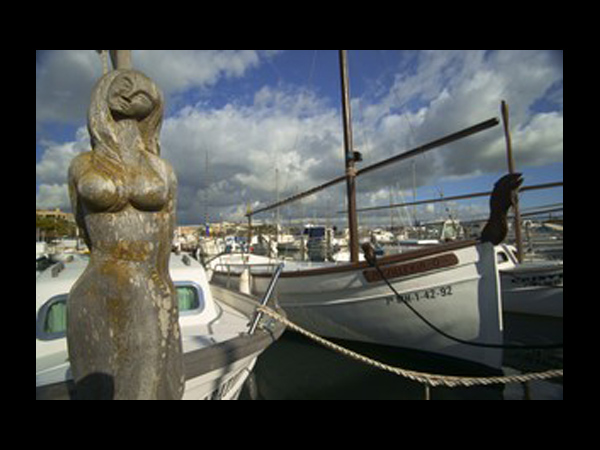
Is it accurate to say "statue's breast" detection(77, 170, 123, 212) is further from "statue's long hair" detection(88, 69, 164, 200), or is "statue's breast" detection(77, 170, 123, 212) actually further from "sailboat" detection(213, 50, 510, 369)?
"sailboat" detection(213, 50, 510, 369)

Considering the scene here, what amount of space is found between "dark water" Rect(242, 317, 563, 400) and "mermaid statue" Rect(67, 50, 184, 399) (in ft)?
14.1

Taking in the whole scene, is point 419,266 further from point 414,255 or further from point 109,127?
point 109,127

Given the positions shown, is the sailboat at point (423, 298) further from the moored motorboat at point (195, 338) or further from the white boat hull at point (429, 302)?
the moored motorboat at point (195, 338)

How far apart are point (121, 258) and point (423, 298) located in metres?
5.47

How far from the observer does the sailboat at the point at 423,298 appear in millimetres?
5461

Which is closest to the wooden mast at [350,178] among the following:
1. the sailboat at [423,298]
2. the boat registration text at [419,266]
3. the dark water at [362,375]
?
the sailboat at [423,298]

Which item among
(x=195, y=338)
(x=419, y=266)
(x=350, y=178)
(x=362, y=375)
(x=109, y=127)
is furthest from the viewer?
(x=350, y=178)

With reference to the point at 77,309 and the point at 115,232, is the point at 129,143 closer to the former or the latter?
the point at 115,232

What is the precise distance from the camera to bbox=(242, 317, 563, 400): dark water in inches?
203

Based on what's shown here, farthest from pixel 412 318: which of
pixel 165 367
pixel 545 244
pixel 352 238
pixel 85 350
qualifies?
pixel 545 244

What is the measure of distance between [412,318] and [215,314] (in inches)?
157

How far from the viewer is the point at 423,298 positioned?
223 inches

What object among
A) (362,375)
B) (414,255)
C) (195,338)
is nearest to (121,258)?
(195,338)

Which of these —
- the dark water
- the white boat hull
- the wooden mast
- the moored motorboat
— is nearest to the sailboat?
the white boat hull
